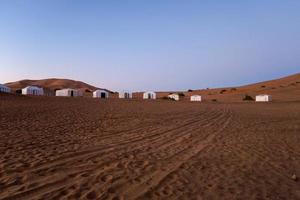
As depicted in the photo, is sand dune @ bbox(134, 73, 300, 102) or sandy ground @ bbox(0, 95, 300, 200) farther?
sand dune @ bbox(134, 73, 300, 102)

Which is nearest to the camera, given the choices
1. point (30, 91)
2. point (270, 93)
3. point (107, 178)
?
point (107, 178)

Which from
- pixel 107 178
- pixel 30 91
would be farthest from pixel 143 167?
pixel 30 91

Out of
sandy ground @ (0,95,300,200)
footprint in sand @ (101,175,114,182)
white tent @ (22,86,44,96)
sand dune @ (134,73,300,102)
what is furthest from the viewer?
sand dune @ (134,73,300,102)

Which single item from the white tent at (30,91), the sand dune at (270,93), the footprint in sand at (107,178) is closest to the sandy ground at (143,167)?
the footprint in sand at (107,178)

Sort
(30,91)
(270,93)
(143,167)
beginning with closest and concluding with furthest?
(143,167)
(30,91)
(270,93)

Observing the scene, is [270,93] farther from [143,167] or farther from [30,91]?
[143,167]

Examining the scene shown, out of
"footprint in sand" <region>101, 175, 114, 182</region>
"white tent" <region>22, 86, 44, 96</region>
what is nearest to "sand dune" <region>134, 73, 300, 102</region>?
"white tent" <region>22, 86, 44, 96</region>

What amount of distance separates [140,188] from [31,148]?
4477 millimetres

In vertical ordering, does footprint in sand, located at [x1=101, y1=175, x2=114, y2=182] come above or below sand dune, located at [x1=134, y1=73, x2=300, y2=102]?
below

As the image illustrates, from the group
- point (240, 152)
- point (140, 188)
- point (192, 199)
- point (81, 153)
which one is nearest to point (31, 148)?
point (81, 153)

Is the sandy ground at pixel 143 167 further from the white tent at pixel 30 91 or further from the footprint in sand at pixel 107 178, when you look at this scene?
the white tent at pixel 30 91

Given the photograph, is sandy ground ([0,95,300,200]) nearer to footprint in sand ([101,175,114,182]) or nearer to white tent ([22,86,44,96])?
footprint in sand ([101,175,114,182])

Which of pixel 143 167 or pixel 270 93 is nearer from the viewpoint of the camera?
pixel 143 167

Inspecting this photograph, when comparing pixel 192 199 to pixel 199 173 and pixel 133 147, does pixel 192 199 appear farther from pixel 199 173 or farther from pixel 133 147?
pixel 133 147
